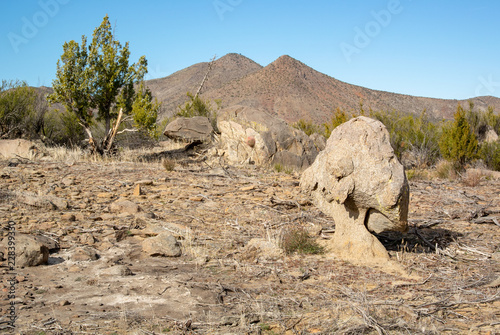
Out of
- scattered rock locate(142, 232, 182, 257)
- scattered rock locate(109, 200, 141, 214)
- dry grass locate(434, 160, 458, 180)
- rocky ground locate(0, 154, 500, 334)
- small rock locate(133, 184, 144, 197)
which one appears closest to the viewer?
rocky ground locate(0, 154, 500, 334)

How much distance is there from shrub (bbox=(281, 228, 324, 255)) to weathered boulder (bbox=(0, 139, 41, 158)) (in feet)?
30.9

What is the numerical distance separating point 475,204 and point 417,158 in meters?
9.69

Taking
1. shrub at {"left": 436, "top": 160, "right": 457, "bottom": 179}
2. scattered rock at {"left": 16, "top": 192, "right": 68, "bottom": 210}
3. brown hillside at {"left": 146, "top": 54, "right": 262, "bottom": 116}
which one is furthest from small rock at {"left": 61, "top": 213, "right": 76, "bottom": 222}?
brown hillside at {"left": 146, "top": 54, "right": 262, "bottom": 116}

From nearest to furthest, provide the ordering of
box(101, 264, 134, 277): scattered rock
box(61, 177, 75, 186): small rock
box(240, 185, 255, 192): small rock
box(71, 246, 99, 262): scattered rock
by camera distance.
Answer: box(101, 264, 134, 277): scattered rock → box(71, 246, 99, 262): scattered rock → box(61, 177, 75, 186): small rock → box(240, 185, 255, 192): small rock

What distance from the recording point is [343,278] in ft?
15.8

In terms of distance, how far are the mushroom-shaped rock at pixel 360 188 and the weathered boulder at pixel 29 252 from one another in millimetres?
3554

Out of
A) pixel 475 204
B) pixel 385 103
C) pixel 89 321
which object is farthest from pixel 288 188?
pixel 385 103

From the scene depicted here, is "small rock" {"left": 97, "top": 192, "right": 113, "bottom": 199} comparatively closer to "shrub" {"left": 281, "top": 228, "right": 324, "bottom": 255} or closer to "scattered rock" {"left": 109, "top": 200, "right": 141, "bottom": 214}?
"scattered rock" {"left": 109, "top": 200, "right": 141, "bottom": 214}

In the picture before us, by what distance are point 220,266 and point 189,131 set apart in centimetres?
1039

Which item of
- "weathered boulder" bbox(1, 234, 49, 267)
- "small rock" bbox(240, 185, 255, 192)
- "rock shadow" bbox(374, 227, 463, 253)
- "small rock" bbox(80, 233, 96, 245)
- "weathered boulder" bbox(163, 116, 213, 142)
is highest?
"weathered boulder" bbox(163, 116, 213, 142)

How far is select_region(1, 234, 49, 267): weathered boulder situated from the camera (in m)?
4.88

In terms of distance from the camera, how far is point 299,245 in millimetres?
5918

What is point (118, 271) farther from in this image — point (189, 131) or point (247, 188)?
point (189, 131)

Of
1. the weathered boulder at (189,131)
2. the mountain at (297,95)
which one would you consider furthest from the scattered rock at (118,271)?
the mountain at (297,95)
